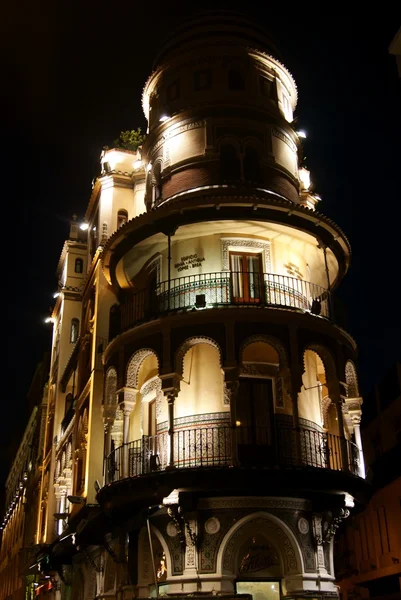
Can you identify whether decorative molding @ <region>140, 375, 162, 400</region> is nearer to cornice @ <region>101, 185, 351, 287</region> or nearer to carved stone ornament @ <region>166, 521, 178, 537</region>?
carved stone ornament @ <region>166, 521, 178, 537</region>

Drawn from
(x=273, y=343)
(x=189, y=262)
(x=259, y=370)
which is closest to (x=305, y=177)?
(x=189, y=262)

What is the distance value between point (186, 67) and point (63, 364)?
17.0 m

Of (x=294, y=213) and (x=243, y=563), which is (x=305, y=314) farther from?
(x=243, y=563)

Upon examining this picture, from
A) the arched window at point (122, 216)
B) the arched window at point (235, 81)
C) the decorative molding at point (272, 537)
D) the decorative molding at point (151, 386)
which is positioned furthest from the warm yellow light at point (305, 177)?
the decorative molding at point (272, 537)

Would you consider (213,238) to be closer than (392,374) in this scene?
Yes

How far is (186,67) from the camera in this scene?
2780cm

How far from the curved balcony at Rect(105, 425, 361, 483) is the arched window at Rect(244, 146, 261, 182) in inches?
360

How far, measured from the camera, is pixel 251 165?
25.3 m

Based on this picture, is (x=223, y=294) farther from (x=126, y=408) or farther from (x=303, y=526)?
(x=303, y=526)

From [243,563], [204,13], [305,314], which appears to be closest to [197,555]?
[243,563]

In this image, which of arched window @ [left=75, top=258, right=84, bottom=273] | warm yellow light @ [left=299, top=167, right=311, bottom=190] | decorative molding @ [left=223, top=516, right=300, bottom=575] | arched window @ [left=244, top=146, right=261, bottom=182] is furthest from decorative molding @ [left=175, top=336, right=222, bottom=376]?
arched window @ [left=75, top=258, right=84, bottom=273]

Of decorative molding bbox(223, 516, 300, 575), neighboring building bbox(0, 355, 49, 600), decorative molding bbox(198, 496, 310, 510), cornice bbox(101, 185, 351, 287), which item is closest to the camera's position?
decorative molding bbox(223, 516, 300, 575)

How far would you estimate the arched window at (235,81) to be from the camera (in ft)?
88.9

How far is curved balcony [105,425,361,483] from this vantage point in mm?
19453
